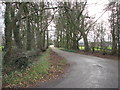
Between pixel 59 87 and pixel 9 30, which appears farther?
pixel 9 30

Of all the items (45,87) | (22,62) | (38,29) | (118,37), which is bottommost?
(45,87)

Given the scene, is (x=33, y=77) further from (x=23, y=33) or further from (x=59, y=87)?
(x=23, y=33)

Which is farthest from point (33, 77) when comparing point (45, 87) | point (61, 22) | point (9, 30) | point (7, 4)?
point (61, 22)

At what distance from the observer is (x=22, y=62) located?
6605 millimetres

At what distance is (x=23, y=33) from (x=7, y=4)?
5910 mm

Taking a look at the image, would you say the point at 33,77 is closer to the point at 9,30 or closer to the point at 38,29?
the point at 9,30

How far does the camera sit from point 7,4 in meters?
7.30

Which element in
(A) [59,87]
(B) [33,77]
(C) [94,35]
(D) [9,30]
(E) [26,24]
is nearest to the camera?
(A) [59,87]

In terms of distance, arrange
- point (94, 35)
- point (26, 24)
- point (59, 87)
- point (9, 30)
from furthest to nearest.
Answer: point (94, 35) < point (26, 24) < point (9, 30) < point (59, 87)

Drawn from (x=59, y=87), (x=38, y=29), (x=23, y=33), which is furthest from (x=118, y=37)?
(x=59, y=87)

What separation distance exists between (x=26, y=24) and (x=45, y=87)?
9.85m

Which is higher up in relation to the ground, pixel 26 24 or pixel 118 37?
pixel 26 24

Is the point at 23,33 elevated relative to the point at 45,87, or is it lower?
elevated

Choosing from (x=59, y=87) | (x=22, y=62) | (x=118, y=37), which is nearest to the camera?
(x=59, y=87)
